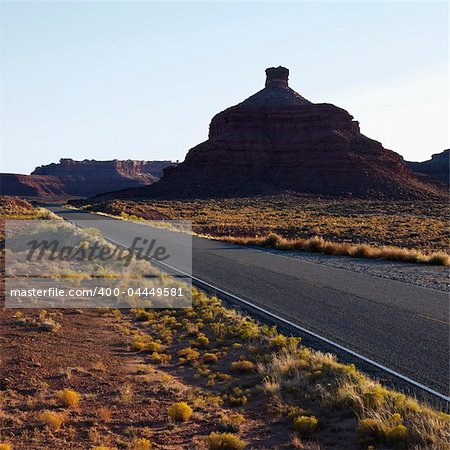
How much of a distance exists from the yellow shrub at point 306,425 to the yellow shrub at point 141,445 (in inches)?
70.9

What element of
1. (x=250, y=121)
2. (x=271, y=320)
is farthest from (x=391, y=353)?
(x=250, y=121)

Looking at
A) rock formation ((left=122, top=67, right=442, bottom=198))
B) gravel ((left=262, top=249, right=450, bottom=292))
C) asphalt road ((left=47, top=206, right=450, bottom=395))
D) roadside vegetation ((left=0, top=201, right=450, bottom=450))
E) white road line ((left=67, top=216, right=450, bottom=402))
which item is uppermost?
rock formation ((left=122, top=67, right=442, bottom=198))

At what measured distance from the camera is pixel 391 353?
371 inches

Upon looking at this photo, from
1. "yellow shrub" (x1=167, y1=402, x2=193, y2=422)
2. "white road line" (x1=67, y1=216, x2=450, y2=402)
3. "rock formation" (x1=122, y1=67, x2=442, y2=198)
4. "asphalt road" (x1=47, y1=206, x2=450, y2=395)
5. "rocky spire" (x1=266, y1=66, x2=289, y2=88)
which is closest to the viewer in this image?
"yellow shrub" (x1=167, y1=402, x2=193, y2=422)

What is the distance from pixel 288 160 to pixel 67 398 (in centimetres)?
11872

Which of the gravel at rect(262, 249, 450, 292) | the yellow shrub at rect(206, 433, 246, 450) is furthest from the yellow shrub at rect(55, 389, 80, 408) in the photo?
the gravel at rect(262, 249, 450, 292)

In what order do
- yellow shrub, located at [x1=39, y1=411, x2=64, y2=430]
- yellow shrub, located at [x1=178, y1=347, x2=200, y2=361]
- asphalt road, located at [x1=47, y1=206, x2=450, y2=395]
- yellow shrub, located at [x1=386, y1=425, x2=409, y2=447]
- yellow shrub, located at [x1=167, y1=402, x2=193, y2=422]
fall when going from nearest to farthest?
yellow shrub, located at [x1=386, y1=425, x2=409, y2=447]
yellow shrub, located at [x1=39, y1=411, x2=64, y2=430]
yellow shrub, located at [x1=167, y1=402, x2=193, y2=422]
asphalt road, located at [x1=47, y1=206, x2=450, y2=395]
yellow shrub, located at [x1=178, y1=347, x2=200, y2=361]

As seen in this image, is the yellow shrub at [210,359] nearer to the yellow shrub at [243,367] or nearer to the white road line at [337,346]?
the yellow shrub at [243,367]

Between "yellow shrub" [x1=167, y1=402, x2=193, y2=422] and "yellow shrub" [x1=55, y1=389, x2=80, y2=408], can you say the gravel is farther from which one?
"yellow shrub" [x1=55, y1=389, x2=80, y2=408]

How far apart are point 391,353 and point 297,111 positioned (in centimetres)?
12775

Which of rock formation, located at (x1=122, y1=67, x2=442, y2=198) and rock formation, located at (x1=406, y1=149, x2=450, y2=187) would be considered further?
rock formation, located at (x1=406, y1=149, x2=450, y2=187)

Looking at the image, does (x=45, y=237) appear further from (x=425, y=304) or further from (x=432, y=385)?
(x=432, y=385)

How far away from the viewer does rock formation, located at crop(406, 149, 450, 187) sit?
159 m

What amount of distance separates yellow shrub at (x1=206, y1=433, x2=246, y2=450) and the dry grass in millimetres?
17221
